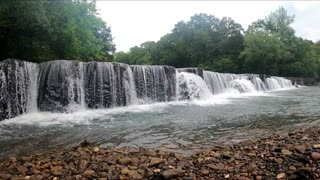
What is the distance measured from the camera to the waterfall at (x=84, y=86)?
1192cm

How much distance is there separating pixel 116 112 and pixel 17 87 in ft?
13.6

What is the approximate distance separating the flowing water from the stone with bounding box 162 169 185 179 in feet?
6.01

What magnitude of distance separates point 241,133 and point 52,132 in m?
5.25

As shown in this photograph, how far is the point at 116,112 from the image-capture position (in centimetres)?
1300

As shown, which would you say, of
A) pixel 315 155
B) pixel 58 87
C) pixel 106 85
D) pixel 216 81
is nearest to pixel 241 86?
pixel 216 81

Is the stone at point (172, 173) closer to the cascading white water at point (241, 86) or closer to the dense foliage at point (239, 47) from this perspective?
the cascading white water at point (241, 86)

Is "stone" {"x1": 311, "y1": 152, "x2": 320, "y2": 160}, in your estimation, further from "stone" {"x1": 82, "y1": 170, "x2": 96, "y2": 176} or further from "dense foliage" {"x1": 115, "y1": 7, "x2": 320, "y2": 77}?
"dense foliage" {"x1": 115, "y1": 7, "x2": 320, "y2": 77}

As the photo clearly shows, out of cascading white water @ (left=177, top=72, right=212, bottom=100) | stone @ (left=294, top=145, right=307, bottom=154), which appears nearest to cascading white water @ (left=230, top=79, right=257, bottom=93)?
cascading white water @ (left=177, top=72, right=212, bottom=100)

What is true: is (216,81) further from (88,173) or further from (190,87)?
(88,173)

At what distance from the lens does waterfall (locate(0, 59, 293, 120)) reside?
11.9m

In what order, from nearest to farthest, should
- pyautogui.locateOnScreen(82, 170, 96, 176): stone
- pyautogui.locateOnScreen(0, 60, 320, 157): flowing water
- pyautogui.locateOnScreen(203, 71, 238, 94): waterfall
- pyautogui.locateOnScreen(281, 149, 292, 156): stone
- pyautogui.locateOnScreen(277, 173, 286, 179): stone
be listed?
pyautogui.locateOnScreen(277, 173, 286, 179): stone, pyautogui.locateOnScreen(82, 170, 96, 176): stone, pyautogui.locateOnScreen(281, 149, 292, 156): stone, pyautogui.locateOnScreen(0, 60, 320, 157): flowing water, pyautogui.locateOnScreen(203, 71, 238, 94): waterfall

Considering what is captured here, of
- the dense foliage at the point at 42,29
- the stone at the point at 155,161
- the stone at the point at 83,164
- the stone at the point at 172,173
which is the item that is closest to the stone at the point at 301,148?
the stone at the point at 172,173

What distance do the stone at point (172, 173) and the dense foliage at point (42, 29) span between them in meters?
12.4

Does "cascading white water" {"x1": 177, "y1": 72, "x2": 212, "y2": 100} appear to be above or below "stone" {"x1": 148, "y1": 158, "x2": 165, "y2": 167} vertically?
above
